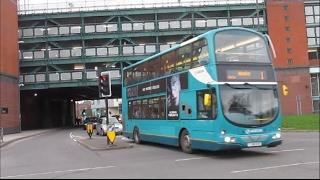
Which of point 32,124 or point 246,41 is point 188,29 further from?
point 246,41

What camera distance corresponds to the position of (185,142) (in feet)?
63.0

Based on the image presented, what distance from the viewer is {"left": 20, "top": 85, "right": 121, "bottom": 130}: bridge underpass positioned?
6475cm

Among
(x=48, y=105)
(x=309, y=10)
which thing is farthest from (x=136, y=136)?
(x=48, y=105)

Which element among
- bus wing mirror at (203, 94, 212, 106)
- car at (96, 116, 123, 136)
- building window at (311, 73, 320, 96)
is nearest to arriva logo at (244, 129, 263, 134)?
bus wing mirror at (203, 94, 212, 106)

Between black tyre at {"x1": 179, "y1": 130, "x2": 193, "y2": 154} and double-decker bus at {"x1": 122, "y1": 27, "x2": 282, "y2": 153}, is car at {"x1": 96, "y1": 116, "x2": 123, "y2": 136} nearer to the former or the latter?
black tyre at {"x1": 179, "y1": 130, "x2": 193, "y2": 154}

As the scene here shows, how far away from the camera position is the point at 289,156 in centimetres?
1598

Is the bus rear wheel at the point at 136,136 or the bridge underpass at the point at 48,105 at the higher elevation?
the bridge underpass at the point at 48,105

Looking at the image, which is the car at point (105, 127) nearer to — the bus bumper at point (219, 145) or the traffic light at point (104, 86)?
the traffic light at point (104, 86)

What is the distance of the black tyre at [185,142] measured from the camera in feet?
61.7

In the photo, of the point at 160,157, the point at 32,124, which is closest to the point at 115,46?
the point at 32,124

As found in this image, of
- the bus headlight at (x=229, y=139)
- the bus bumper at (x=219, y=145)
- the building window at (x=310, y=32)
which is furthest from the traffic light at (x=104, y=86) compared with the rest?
the building window at (x=310, y=32)

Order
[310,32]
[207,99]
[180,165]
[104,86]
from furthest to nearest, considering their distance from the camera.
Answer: [310,32] → [104,86] → [207,99] → [180,165]

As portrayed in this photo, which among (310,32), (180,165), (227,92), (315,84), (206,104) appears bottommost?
(180,165)

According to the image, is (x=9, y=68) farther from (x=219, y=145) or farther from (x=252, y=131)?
(x=252, y=131)
